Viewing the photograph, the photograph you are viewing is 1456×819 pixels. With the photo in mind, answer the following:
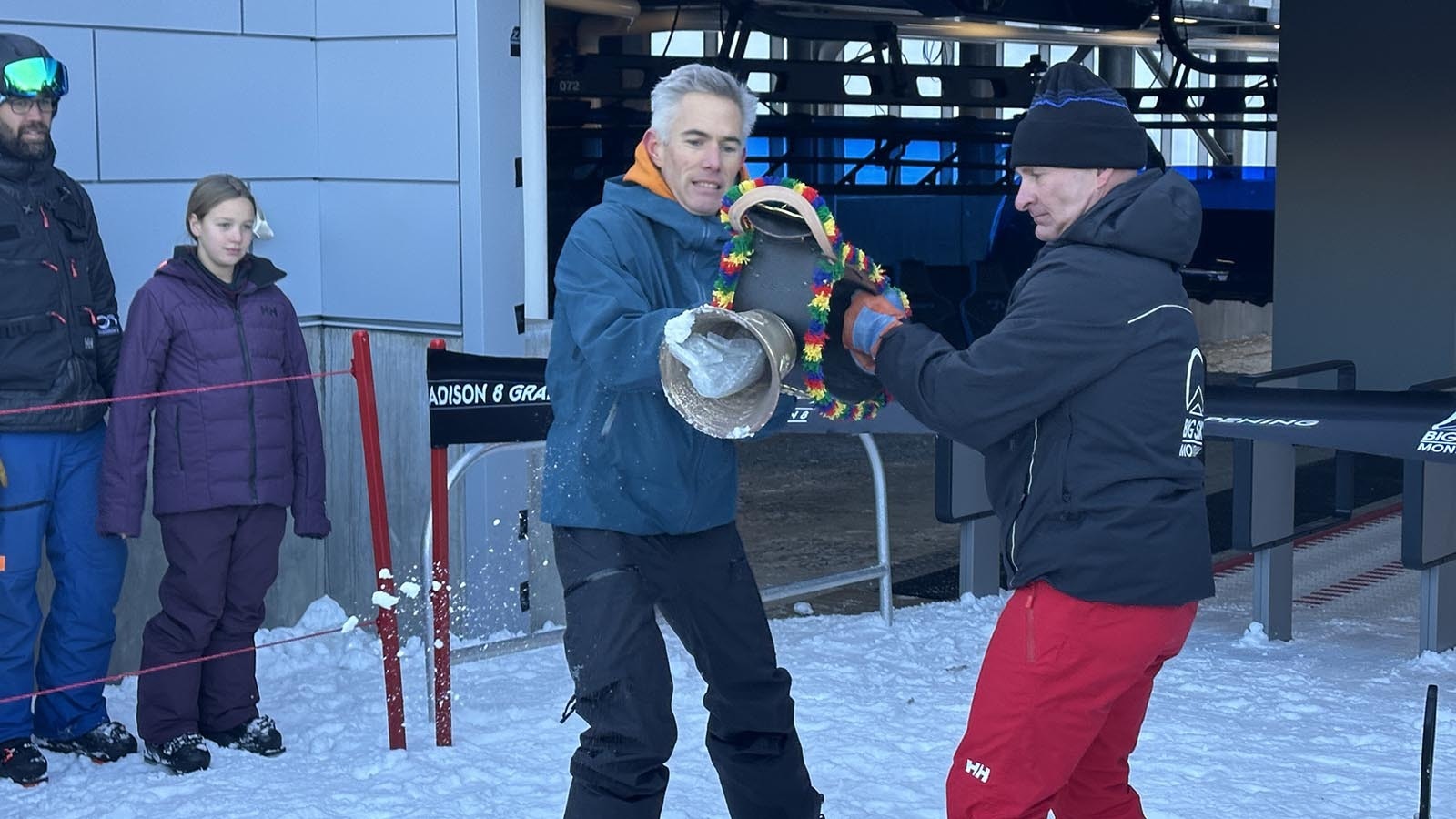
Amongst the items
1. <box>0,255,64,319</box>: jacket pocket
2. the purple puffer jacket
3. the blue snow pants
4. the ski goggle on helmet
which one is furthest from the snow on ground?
the ski goggle on helmet

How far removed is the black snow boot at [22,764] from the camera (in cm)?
404

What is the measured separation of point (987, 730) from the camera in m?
2.65

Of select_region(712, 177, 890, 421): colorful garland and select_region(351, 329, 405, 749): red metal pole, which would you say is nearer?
select_region(712, 177, 890, 421): colorful garland

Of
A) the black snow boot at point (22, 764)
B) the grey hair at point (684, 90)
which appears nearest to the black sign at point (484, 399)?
the black snow boot at point (22, 764)

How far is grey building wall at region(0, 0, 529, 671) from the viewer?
5102mm

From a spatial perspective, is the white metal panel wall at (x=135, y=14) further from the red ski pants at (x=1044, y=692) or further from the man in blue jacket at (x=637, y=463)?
the red ski pants at (x=1044, y=692)

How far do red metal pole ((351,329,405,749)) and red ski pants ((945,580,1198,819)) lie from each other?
1963 mm

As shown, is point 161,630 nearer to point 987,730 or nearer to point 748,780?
point 748,780

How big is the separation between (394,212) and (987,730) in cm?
332

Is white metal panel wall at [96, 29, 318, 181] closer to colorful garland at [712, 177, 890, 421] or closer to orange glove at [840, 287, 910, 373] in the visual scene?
colorful garland at [712, 177, 890, 421]

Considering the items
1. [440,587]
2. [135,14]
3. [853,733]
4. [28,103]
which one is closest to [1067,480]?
[853,733]

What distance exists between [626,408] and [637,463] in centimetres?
10

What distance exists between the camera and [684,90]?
2871 millimetres

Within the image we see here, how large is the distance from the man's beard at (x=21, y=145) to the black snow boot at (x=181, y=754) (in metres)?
1.45
